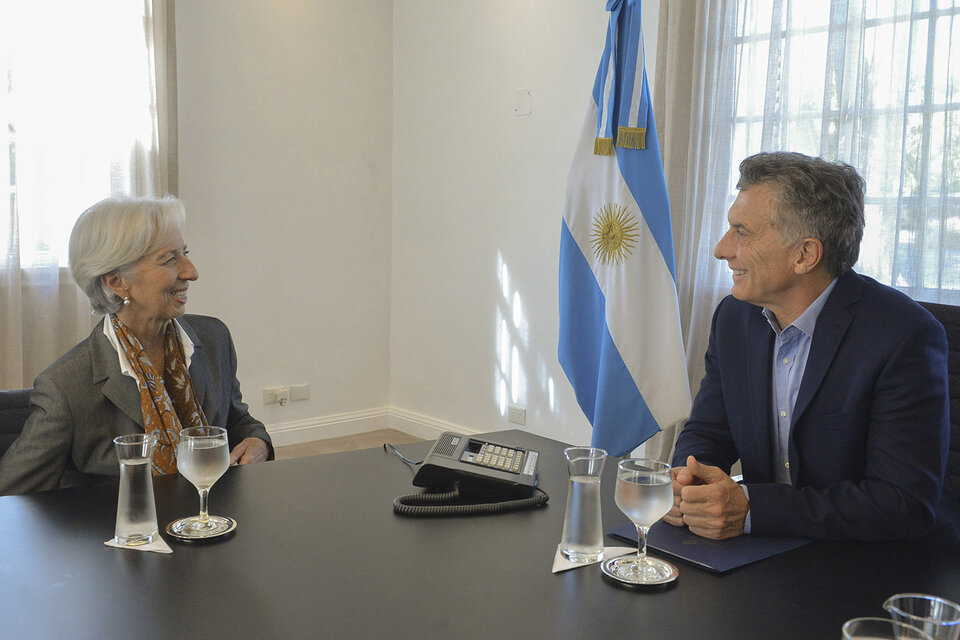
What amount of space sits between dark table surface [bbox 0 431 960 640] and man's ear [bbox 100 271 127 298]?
70cm

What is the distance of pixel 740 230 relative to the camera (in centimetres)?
183

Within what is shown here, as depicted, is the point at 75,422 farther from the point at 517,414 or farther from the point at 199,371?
the point at 517,414

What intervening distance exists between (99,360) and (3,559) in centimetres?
69

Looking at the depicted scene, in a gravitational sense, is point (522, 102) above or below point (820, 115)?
above

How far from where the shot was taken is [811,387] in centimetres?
160

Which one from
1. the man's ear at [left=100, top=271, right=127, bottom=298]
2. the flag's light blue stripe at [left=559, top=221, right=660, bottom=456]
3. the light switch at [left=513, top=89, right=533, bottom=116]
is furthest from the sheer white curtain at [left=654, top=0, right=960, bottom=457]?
the man's ear at [left=100, top=271, right=127, bottom=298]

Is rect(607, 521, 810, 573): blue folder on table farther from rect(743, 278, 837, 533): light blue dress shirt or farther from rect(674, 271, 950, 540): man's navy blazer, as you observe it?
rect(743, 278, 837, 533): light blue dress shirt

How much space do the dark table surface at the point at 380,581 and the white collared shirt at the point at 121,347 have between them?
1.39 ft

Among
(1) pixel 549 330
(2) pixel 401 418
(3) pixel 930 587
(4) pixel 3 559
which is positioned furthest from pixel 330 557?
(2) pixel 401 418

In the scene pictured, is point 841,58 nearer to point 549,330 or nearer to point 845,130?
point 845,130

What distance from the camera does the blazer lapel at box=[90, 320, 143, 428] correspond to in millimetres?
1796

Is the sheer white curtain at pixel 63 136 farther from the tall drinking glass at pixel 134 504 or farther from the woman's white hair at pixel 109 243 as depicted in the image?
the tall drinking glass at pixel 134 504

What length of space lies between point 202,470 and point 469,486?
45cm

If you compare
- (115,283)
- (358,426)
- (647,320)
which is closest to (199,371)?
(115,283)
